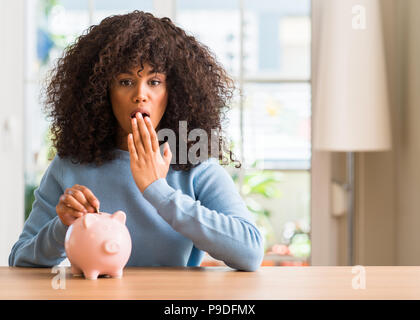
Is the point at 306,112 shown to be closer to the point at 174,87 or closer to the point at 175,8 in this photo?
the point at 175,8

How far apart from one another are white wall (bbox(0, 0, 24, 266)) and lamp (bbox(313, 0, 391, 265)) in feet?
4.49

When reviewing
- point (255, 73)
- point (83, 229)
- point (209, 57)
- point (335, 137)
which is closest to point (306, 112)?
point (255, 73)

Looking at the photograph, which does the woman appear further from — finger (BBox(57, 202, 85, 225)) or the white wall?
the white wall

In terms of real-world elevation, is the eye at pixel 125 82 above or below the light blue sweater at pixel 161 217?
above

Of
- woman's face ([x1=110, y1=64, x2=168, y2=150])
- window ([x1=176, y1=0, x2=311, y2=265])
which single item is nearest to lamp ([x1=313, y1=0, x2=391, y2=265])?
Result: window ([x1=176, y1=0, x2=311, y2=265])

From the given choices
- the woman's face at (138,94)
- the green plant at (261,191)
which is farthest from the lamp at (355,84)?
the woman's face at (138,94)

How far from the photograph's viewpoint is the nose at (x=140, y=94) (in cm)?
109

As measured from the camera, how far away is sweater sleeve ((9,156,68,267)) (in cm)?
110

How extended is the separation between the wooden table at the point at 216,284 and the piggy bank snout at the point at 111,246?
1.7 inches

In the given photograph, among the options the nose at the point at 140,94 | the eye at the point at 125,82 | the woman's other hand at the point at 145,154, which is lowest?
the woman's other hand at the point at 145,154

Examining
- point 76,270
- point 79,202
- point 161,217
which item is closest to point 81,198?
point 79,202

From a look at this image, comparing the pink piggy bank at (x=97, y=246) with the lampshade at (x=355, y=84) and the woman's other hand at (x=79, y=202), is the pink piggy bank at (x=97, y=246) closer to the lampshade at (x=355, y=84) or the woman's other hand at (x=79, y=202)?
the woman's other hand at (x=79, y=202)

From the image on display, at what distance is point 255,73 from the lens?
2.79m

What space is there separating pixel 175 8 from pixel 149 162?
6.05 ft
